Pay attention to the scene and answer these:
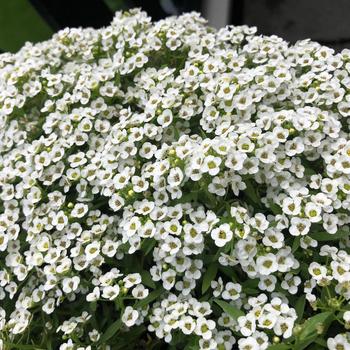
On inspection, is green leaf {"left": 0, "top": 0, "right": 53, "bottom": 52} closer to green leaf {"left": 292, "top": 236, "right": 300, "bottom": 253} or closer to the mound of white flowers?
the mound of white flowers

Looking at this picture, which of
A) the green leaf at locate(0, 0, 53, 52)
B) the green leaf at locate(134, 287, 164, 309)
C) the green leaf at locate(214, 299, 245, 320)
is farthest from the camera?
the green leaf at locate(0, 0, 53, 52)

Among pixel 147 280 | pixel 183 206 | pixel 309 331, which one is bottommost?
pixel 309 331

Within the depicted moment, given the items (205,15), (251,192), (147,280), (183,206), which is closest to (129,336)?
(147,280)

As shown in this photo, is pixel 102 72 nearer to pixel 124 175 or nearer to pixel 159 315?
pixel 124 175

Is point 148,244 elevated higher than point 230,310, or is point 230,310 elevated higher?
point 148,244

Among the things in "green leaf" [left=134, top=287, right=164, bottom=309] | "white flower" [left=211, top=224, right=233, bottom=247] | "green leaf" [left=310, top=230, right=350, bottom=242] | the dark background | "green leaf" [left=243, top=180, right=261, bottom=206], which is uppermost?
the dark background

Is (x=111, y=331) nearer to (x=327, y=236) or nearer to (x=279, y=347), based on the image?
(x=279, y=347)

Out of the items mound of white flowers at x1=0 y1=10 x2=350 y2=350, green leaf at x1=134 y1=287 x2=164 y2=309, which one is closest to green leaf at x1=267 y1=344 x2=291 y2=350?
mound of white flowers at x1=0 y1=10 x2=350 y2=350

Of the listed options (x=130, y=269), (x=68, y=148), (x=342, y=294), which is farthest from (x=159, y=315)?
(x=68, y=148)
